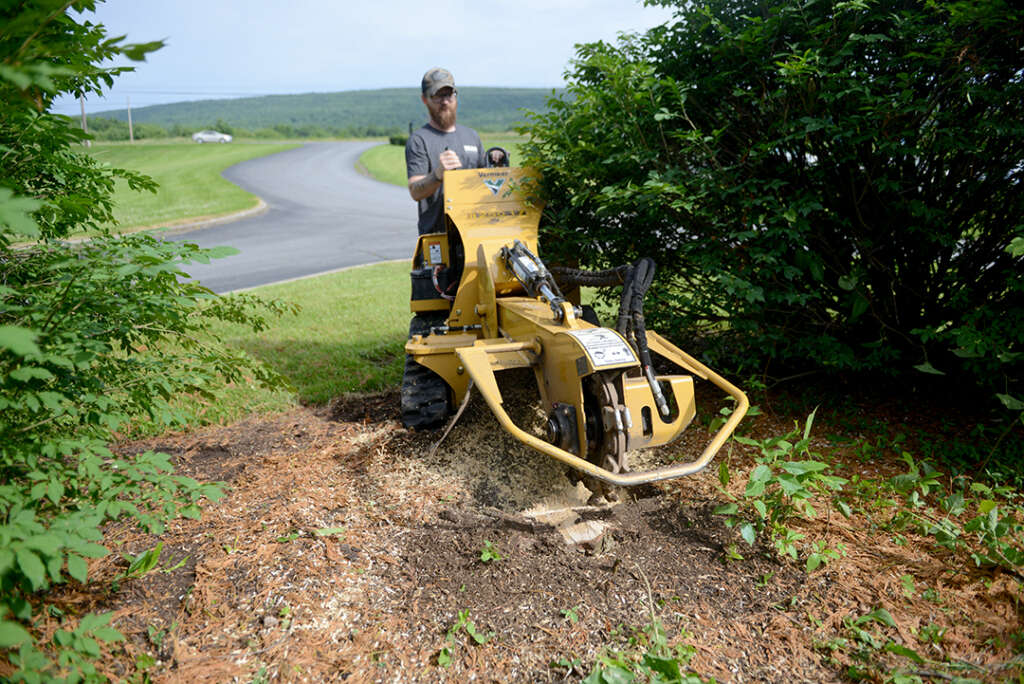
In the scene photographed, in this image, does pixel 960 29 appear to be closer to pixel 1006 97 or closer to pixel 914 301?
pixel 1006 97

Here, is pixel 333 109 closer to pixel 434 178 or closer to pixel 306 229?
pixel 306 229

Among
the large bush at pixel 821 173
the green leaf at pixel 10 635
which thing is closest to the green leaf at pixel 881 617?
the large bush at pixel 821 173

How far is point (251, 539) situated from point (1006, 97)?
4347 millimetres

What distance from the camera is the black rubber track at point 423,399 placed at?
439cm

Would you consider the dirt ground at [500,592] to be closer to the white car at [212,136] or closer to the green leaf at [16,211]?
the green leaf at [16,211]

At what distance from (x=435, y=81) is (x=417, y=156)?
592mm

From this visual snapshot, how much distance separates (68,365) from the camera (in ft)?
7.05

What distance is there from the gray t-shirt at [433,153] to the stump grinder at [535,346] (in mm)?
209

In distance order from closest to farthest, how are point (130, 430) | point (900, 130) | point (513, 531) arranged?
point (513, 531), point (900, 130), point (130, 430)

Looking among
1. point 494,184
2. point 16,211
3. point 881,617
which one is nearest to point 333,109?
point 494,184

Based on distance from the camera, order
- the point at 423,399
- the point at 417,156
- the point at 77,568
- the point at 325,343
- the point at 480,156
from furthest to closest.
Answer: the point at 325,343
the point at 480,156
the point at 417,156
the point at 423,399
the point at 77,568

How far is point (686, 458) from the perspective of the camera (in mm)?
4008

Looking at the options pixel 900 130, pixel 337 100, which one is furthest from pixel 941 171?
pixel 337 100

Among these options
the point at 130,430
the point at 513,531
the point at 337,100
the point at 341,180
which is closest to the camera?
the point at 513,531
